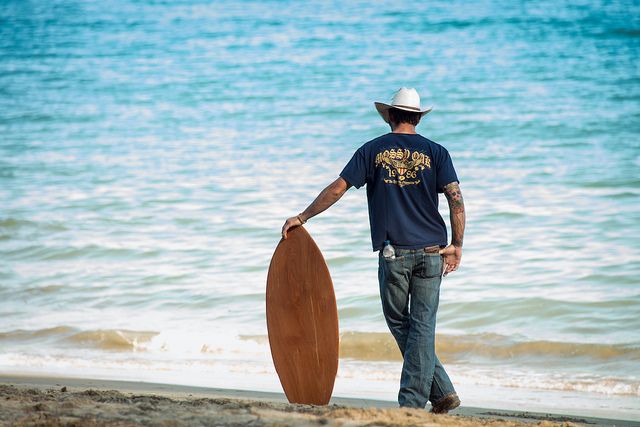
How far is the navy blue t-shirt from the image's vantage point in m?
4.17

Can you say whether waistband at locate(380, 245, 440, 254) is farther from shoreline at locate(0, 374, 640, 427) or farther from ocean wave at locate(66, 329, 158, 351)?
ocean wave at locate(66, 329, 158, 351)

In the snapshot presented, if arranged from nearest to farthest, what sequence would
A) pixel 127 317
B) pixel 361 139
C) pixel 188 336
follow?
pixel 188 336 → pixel 127 317 → pixel 361 139

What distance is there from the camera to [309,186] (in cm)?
1281

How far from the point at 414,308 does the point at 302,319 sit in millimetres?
684

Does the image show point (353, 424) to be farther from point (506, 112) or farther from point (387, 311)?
point (506, 112)

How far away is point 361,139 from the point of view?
1609 cm

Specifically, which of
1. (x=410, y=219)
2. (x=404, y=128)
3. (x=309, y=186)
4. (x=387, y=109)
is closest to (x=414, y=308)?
(x=410, y=219)

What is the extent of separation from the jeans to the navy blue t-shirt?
0.09 metres

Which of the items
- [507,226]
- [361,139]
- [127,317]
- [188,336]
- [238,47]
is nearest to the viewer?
[188,336]

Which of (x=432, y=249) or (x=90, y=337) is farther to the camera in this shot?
(x=90, y=337)

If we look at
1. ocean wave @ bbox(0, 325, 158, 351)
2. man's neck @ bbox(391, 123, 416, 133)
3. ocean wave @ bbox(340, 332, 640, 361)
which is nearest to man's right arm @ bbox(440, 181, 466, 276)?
man's neck @ bbox(391, 123, 416, 133)

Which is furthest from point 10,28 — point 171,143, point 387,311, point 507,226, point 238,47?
point 387,311

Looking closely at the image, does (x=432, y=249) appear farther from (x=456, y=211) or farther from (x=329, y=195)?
(x=329, y=195)

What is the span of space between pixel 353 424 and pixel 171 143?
44.5 ft
